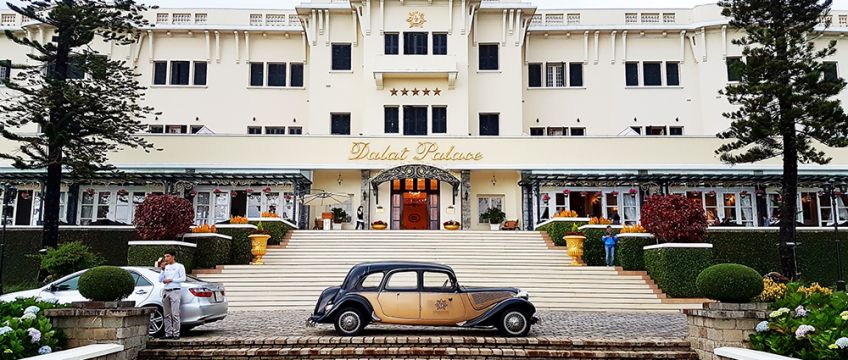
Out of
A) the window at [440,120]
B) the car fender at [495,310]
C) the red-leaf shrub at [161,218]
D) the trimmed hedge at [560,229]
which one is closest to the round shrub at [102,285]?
the car fender at [495,310]

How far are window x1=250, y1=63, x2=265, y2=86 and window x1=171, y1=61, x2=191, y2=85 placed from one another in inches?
110

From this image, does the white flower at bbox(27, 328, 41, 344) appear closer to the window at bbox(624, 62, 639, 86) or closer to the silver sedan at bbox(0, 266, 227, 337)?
the silver sedan at bbox(0, 266, 227, 337)

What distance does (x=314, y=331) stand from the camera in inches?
457

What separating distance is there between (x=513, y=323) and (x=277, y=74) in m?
23.6

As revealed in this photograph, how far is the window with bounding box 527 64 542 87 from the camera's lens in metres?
32.0

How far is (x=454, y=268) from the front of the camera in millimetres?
19547

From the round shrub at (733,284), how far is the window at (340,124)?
A: 22.1 meters

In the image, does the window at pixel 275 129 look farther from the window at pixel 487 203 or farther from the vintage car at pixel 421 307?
the vintage car at pixel 421 307

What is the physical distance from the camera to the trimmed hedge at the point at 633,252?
62.7 ft

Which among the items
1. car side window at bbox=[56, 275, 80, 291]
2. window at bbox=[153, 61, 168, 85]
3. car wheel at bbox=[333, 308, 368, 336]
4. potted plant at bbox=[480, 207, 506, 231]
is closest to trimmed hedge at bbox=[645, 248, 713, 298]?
car wheel at bbox=[333, 308, 368, 336]

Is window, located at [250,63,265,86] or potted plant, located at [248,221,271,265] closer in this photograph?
potted plant, located at [248,221,271,265]

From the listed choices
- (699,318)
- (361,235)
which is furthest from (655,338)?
(361,235)

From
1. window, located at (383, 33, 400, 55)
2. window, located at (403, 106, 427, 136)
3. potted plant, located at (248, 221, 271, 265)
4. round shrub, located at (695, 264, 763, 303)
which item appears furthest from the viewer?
window, located at (383, 33, 400, 55)

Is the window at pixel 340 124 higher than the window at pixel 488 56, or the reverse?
the window at pixel 488 56
